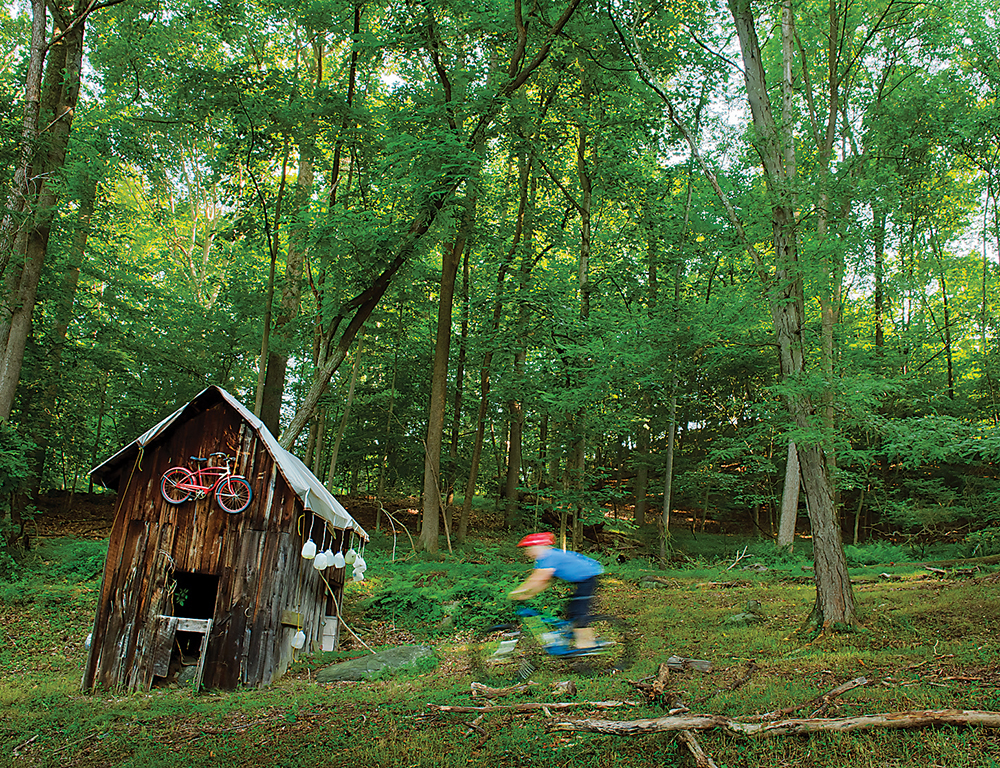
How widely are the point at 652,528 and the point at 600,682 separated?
18.0m

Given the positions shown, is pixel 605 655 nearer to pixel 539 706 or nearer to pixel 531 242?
pixel 539 706

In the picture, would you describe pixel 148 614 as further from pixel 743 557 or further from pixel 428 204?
pixel 743 557

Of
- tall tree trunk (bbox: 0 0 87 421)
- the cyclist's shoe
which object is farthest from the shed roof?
tall tree trunk (bbox: 0 0 87 421)

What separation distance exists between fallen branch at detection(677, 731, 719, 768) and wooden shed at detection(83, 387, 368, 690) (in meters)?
5.59

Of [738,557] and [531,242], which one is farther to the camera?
[531,242]

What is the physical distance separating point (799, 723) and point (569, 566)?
2677 millimetres

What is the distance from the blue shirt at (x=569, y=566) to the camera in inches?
271

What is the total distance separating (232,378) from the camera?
69.3ft

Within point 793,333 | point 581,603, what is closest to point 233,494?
point 581,603

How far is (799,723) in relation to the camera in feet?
16.0

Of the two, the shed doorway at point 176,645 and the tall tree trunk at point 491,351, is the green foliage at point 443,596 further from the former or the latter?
the shed doorway at point 176,645

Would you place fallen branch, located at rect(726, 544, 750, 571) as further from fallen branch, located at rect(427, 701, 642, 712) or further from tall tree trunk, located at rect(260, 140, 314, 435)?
tall tree trunk, located at rect(260, 140, 314, 435)

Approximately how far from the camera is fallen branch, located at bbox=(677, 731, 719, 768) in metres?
4.41

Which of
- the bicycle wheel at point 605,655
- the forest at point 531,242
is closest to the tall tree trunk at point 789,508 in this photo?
the forest at point 531,242
